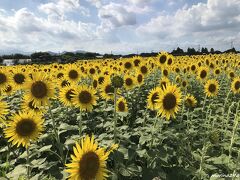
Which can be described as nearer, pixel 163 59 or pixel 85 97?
pixel 85 97

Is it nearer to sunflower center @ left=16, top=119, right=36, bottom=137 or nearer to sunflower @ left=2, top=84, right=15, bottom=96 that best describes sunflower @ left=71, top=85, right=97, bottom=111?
sunflower center @ left=16, top=119, right=36, bottom=137

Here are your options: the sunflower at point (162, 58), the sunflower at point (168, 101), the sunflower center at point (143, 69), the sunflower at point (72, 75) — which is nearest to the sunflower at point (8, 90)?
the sunflower at point (72, 75)

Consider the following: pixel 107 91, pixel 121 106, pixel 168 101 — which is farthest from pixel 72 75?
pixel 168 101

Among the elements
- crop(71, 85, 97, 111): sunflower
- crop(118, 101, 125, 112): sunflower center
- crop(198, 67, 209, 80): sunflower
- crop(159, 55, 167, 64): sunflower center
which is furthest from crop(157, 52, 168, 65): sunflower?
crop(71, 85, 97, 111): sunflower

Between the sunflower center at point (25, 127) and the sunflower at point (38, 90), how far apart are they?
3.56ft

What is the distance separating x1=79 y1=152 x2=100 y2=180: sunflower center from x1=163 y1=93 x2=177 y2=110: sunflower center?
2.69 meters

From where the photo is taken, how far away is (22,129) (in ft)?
17.7

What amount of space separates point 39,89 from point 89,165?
2.92m

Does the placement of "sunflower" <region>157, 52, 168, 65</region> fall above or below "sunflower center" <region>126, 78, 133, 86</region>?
above

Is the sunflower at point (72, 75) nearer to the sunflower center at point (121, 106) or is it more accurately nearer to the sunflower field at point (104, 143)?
the sunflower field at point (104, 143)

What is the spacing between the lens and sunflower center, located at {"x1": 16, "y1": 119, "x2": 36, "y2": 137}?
212 inches

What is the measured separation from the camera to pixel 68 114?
28.3 ft

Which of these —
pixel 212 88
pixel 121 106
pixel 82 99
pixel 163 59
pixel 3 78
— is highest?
pixel 163 59

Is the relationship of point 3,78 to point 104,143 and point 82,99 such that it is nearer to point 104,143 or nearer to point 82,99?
point 82,99
